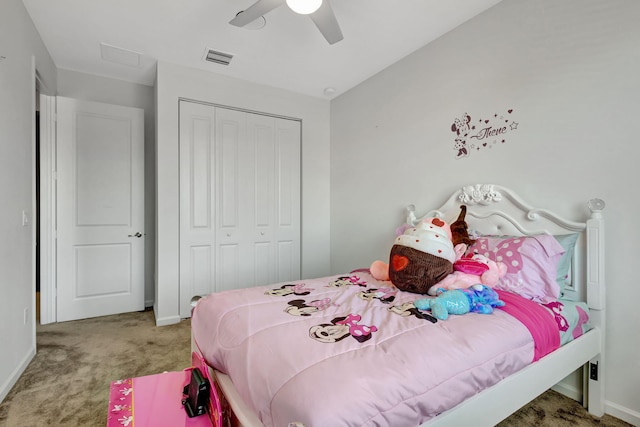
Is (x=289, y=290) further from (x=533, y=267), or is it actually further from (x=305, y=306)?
(x=533, y=267)

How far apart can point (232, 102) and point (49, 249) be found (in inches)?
89.6

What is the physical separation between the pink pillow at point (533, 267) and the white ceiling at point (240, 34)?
166 cm

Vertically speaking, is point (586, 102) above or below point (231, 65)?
below

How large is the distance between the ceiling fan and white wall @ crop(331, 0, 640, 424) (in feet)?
3.45

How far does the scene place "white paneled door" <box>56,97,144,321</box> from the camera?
302 cm

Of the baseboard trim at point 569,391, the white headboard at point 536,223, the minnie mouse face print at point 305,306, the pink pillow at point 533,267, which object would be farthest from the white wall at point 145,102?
the baseboard trim at point 569,391

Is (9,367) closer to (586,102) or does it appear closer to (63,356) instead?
(63,356)

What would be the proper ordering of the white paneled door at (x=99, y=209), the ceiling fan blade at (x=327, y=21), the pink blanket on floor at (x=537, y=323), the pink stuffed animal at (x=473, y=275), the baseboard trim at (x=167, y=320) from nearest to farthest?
the pink blanket on floor at (x=537, y=323) → the pink stuffed animal at (x=473, y=275) → the ceiling fan blade at (x=327, y=21) → the baseboard trim at (x=167, y=320) → the white paneled door at (x=99, y=209)

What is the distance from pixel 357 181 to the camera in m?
3.43

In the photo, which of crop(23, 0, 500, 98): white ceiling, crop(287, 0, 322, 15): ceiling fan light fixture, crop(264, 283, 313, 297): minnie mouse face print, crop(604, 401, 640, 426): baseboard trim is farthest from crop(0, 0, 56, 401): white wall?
crop(604, 401, 640, 426): baseboard trim

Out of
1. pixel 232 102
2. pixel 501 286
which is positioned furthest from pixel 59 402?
pixel 232 102

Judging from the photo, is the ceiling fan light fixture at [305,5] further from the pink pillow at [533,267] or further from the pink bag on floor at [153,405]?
the pink bag on floor at [153,405]

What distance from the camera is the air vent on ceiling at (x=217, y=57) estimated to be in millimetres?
2766

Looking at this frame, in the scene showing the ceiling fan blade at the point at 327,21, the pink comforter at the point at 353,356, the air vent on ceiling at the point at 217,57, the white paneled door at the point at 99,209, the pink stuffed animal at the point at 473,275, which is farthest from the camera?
the white paneled door at the point at 99,209
